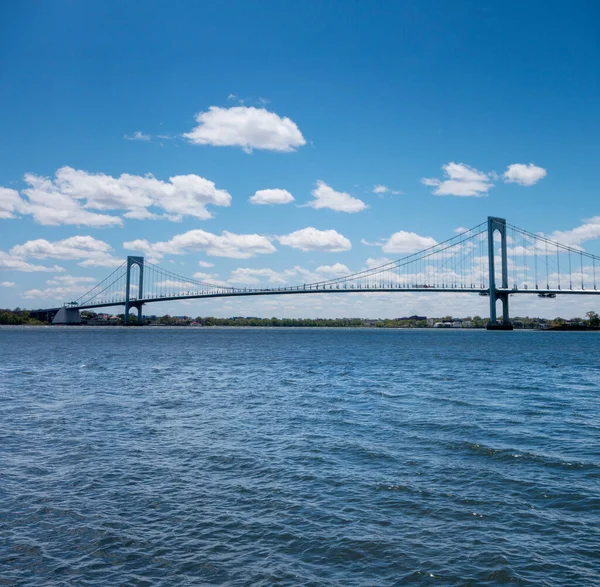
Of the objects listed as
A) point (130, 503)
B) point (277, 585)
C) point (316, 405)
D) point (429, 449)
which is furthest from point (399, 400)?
point (277, 585)

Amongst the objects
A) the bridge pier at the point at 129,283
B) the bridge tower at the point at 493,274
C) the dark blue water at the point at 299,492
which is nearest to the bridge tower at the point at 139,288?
the bridge pier at the point at 129,283

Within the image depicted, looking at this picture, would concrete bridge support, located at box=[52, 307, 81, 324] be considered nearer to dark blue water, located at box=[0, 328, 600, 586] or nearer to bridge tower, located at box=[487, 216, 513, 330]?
bridge tower, located at box=[487, 216, 513, 330]

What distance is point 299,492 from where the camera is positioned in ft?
27.5

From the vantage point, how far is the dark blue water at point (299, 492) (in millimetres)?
6055

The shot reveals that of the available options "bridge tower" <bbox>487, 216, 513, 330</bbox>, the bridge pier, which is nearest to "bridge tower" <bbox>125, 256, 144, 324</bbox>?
the bridge pier

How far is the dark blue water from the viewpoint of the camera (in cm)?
605

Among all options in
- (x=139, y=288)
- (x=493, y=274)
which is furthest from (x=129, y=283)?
(x=493, y=274)

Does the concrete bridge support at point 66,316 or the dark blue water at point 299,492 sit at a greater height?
the concrete bridge support at point 66,316

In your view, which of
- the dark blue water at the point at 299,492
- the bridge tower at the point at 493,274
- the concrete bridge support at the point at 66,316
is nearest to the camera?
the dark blue water at the point at 299,492

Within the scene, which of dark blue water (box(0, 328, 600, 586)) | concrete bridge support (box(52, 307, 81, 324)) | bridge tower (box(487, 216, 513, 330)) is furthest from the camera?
concrete bridge support (box(52, 307, 81, 324))

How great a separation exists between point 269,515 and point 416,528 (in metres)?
1.85

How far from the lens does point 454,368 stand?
31094 mm

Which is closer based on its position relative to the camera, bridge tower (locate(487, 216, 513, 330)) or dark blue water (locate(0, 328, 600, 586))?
dark blue water (locate(0, 328, 600, 586))

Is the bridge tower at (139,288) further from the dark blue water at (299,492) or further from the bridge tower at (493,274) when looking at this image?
the dark blue water at (299,492)
